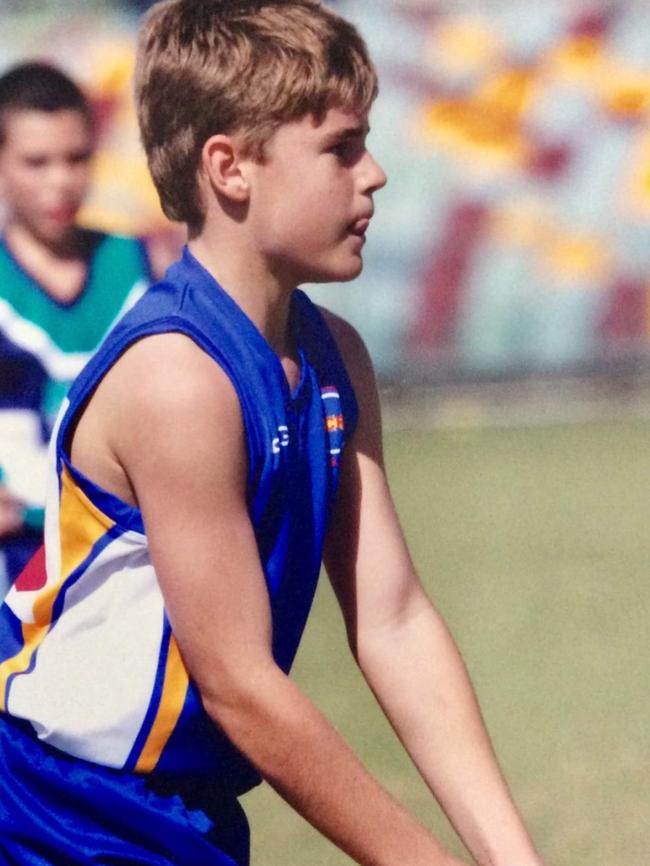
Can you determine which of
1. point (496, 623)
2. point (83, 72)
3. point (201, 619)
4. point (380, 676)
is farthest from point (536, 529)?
point (201, 619)

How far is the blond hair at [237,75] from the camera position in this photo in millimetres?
2545

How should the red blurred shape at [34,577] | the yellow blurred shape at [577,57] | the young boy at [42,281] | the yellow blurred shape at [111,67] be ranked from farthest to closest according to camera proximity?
the yellow blurred shape at [577,57], the yellow blurred shape at [111,67], the young boy at [42,281], the red blurred shape at [34,577]

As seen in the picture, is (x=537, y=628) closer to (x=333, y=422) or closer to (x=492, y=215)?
(x=333, y=422)

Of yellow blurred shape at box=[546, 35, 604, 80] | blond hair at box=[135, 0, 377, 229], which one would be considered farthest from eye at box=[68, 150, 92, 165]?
yellow blurred shape at box=[546, 35, 604, 80]

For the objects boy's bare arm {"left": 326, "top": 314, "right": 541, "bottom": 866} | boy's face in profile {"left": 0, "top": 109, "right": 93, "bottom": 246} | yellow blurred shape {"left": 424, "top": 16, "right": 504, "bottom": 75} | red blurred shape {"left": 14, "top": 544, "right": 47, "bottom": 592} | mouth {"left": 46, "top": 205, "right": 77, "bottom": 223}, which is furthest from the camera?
yellow blurred shape {"left": 424, "top": 16, "right": 504, "bottom": 75}

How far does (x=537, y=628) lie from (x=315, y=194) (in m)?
4.19

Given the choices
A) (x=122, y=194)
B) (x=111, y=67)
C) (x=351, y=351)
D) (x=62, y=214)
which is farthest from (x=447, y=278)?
(x=351, y=351)

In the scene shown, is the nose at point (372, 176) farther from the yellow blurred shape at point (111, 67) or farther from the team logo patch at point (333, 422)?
the yellow blurred shape at point (111, 67)

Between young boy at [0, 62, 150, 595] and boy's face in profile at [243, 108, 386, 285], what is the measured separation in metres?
2.48

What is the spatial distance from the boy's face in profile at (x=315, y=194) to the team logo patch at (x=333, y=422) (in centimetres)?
20

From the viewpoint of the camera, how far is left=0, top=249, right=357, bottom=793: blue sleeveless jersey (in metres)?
2.51

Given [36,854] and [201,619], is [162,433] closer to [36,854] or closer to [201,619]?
[201,619]

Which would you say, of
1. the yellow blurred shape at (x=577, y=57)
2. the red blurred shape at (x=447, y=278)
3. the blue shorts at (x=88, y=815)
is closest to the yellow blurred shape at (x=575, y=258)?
the red blurred shape at (x=447, y=278)

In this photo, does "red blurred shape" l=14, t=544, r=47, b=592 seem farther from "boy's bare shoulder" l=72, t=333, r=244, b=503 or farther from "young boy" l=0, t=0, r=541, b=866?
"boy's bare shoulder" l=72, t=333, r=244, b=503
